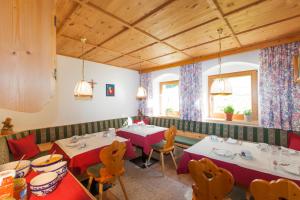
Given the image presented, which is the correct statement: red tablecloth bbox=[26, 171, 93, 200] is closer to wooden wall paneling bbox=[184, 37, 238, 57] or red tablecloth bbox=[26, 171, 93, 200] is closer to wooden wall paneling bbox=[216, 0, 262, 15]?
wooden wall paneling bbox=[216, 0, 262, 15]

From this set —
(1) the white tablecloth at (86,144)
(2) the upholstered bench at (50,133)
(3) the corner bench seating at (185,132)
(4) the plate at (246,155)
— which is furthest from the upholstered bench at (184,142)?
(2) the upholstered bench at (50,133)

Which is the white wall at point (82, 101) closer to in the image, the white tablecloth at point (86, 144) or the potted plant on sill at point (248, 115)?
the white tablecloth at point (86, 144)

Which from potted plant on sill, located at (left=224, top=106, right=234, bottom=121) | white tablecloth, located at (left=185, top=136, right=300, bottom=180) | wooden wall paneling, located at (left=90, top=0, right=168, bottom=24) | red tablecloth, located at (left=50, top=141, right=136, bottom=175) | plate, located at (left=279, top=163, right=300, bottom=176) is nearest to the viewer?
plate, located at (left=279, top=163, right=300, bottom=176)

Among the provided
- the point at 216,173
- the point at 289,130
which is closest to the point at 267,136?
the point at 289,130

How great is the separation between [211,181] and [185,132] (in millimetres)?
2476

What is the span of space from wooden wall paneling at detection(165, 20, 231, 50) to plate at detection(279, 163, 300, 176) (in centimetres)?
189

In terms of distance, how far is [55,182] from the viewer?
907 millimetres

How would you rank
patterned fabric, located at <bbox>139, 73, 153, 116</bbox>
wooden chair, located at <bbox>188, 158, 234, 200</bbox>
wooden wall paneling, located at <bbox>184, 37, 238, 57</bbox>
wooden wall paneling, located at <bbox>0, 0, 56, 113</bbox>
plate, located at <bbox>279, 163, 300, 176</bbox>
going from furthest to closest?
patterned fabric, located at <bbox>139, 73, 153, 116</bbox> < wooden wall paneling, located at <bbox>184, 37, 238, 57</bbox> < plate, located at <bbox>279, 163, 300, 176</bbox> < wooden chair, located at <bbox>188, 158, 234, 200</bbox> < wooden wall paneling, located at <bbox>0, 0, 56, 113</bbox>

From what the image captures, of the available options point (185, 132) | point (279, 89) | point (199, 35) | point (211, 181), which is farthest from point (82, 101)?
point (279, 89)

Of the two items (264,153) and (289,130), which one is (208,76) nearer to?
(289,130)

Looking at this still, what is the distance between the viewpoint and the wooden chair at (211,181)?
1.11 meters

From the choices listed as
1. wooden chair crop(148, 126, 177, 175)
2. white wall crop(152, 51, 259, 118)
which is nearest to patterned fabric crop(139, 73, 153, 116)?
white wall crop(152, 51, 259, 118)

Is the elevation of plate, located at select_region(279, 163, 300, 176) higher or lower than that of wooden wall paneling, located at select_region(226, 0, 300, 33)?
lower

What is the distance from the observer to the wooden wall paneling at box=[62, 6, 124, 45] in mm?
1709
